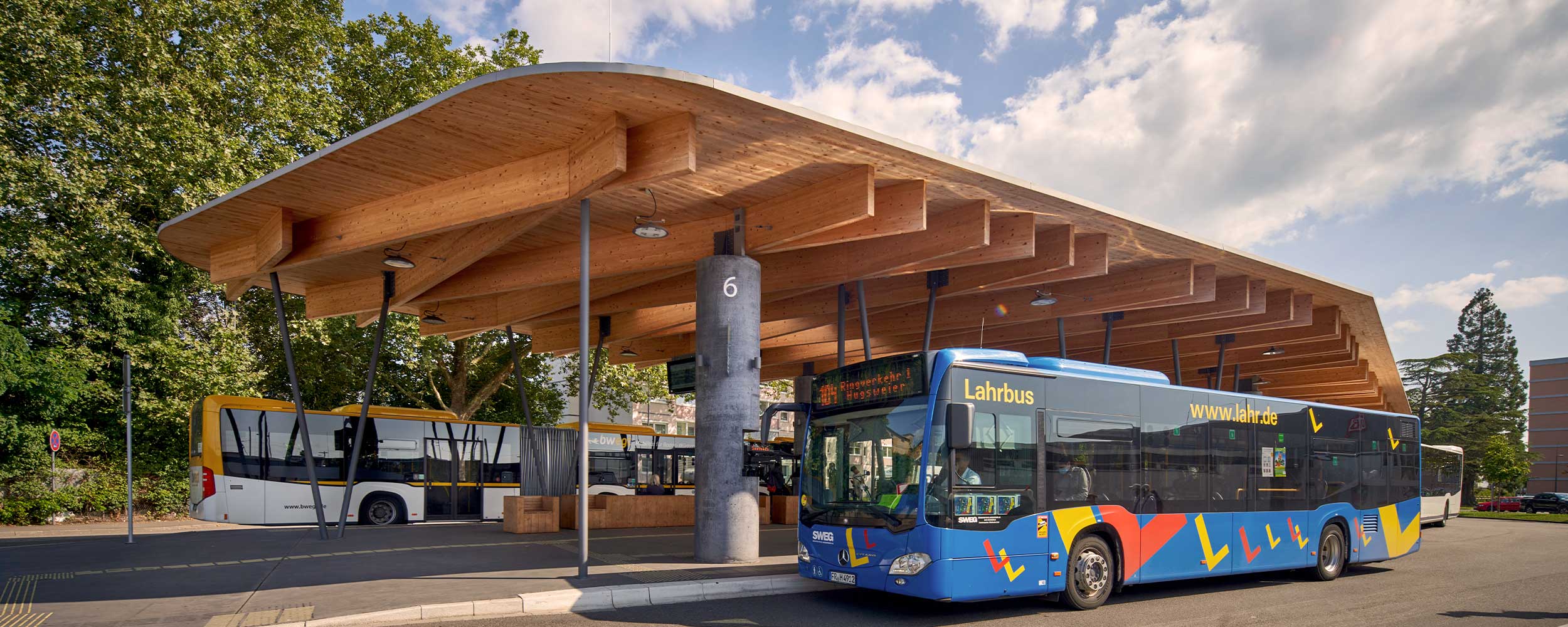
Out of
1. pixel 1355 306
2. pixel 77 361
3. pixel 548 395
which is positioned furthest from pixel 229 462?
pixel 1355 306

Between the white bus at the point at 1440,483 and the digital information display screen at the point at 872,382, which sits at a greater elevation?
the digital information display screen at the point at 872,382

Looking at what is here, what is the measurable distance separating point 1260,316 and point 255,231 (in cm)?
2064

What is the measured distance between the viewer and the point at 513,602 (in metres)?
8.96

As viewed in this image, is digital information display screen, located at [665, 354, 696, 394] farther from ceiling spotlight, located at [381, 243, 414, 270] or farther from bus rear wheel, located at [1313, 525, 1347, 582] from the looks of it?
bus rear wheel, located at [1313, 525, 1347, 582]

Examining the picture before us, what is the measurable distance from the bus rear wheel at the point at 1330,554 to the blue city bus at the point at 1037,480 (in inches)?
14.2

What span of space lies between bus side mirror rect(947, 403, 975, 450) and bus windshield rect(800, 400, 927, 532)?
0.87 feet

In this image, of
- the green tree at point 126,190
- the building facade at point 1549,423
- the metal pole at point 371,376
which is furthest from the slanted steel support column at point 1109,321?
the building facade at point 1549,423

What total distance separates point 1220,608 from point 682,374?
1064 cm

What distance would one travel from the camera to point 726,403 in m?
12.4

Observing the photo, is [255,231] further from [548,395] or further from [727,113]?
[548,395]

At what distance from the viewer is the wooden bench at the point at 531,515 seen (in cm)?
1756

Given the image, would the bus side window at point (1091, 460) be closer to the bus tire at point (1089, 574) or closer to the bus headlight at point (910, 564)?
the bus tire at point (1089, 574)

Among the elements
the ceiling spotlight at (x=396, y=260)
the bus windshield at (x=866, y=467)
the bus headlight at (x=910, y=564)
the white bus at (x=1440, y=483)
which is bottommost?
the white bus at (x=1440, y=483)

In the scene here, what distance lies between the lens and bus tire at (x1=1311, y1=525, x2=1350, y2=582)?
12.4 m
